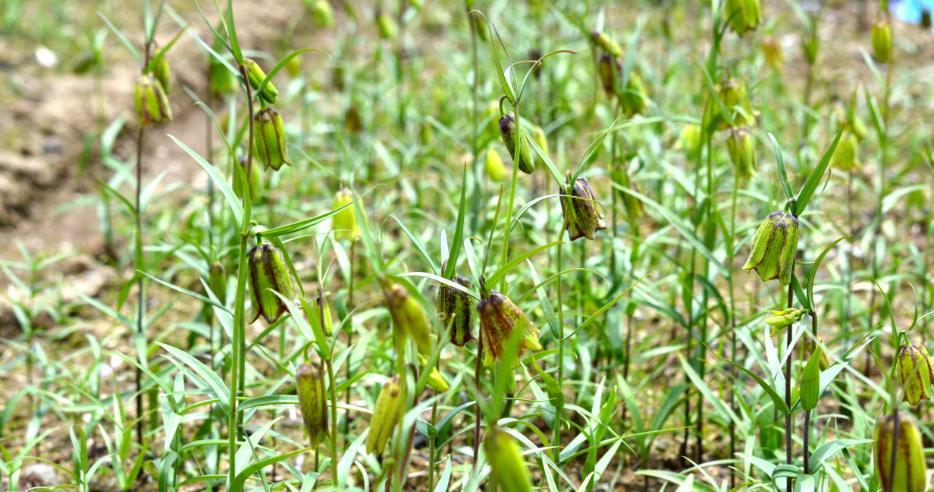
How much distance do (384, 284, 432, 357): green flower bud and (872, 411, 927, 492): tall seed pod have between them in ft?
2.29

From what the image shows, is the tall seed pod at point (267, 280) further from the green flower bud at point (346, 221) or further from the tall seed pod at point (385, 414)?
the green flower bud at point (346, 221)

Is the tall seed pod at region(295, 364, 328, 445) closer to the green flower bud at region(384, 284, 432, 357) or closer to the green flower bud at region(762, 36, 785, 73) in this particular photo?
the green flower bud at region(384, 284, 432, 357)

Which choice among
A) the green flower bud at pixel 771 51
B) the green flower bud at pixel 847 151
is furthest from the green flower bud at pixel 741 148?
the green flower bud at pixel 771 51

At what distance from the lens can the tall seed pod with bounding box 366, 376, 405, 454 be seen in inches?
59.3

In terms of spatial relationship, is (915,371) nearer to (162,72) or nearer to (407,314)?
(407,314)

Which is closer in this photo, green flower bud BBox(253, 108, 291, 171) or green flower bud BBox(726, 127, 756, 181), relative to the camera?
green flower bud BBox(253, 108, 291, 171)

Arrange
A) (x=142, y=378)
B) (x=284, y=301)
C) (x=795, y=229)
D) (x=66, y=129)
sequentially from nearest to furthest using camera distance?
(x=284, y=301) → (x=795, y=229) → (x=142, y=378) → (x=66, y=129)

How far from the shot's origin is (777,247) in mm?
1748

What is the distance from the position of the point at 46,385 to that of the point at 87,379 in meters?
0.33

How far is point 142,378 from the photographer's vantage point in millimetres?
2879

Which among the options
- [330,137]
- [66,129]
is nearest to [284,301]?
[330,137]

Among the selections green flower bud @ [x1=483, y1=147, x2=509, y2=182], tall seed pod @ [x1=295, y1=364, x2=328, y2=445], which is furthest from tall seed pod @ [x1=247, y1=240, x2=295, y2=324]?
green flower bud @ [x1=483, y1=147, x2=509, y2=182]

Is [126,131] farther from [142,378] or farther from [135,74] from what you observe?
[142,378]

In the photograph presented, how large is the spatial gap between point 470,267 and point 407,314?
0.42m
